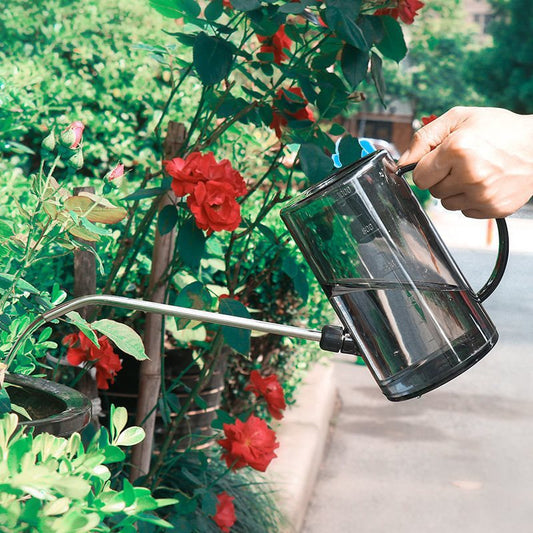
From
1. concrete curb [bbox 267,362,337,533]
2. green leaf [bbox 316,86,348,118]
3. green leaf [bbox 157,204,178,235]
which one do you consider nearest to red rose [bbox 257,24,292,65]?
green leaf [bbox 316,86,348,118]

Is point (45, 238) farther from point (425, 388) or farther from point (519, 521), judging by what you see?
point (519, 521)

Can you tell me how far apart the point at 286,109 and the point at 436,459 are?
109 inches

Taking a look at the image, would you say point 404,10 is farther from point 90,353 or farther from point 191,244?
point 90,353

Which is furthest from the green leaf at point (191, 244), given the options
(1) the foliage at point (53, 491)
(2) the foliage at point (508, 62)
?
(2) the foliage at point (508, 62)

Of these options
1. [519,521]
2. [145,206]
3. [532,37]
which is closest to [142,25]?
[145,206]

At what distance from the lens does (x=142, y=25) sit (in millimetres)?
4820

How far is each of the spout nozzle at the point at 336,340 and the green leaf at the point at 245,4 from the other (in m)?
0.85

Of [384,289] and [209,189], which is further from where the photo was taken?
[209,189]

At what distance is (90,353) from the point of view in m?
2.09

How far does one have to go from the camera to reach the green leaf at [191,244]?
2068 mm

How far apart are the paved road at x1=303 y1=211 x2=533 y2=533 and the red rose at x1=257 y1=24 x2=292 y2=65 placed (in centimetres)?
84

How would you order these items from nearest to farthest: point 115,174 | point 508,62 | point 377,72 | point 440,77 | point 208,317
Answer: point 208,317, point 115,174, point 377,72, point 508,62, point 440,77

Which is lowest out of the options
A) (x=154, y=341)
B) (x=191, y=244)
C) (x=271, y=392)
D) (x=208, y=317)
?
(x=271, y=392)

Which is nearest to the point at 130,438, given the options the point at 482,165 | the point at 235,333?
the point at 482,165
